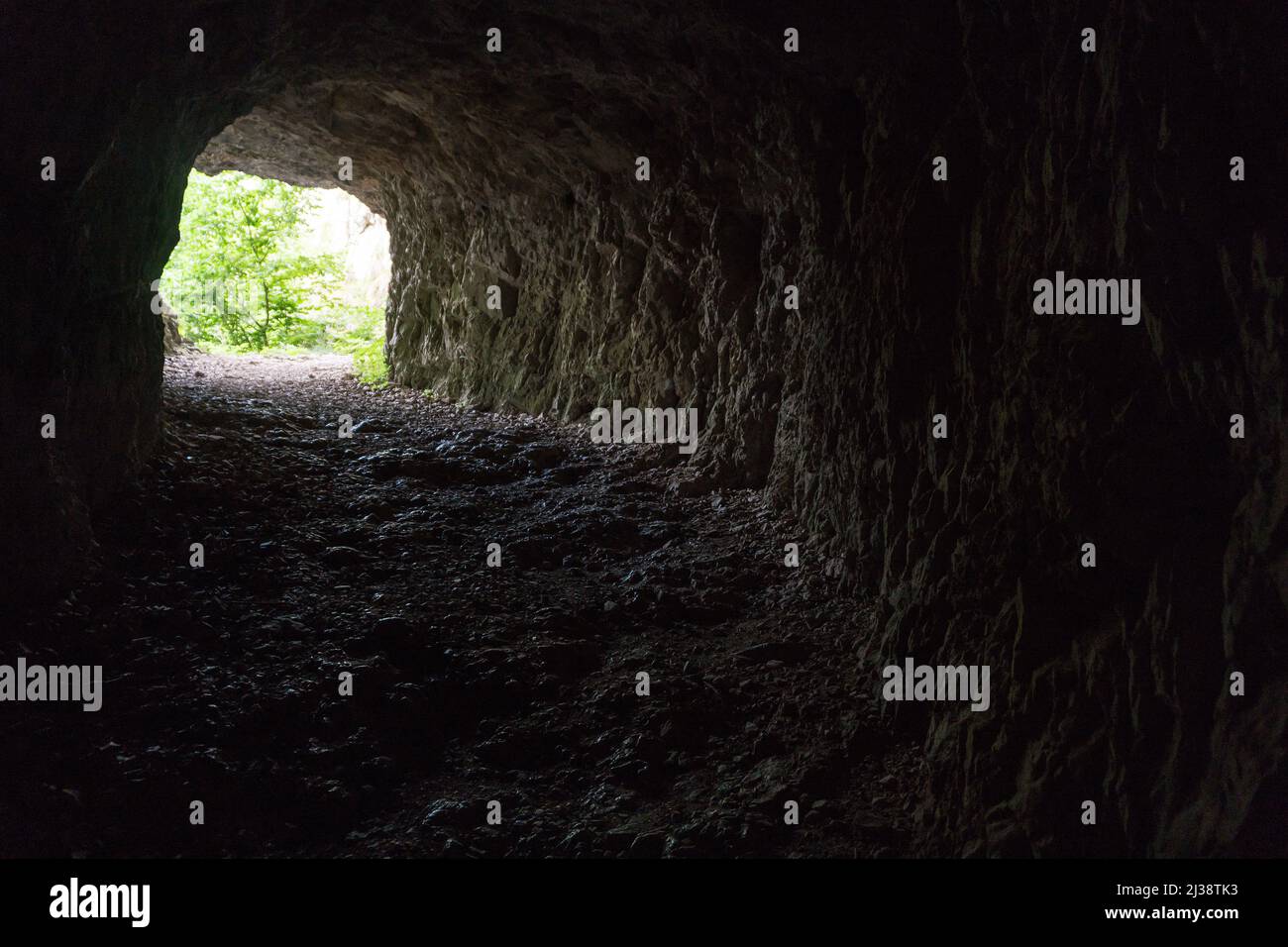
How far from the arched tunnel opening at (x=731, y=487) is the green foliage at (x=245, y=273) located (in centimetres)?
1154

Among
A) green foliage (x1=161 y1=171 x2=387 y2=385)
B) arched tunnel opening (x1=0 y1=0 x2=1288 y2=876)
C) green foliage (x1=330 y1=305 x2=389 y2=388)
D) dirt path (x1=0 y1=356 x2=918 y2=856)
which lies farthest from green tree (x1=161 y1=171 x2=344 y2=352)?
dirt path (x1=0 y1=356 x2=918 y2=856)

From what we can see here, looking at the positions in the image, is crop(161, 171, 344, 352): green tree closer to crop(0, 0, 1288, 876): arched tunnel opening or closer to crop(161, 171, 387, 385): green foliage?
crop(161, 171, 387, 385): green foliage

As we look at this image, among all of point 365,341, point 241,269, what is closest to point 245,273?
point 241,269

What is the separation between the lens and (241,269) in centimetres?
2105

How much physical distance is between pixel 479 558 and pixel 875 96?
172 inches

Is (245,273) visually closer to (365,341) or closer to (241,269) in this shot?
(241,269)

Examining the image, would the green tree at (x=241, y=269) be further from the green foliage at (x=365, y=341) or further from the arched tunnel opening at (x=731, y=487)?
the arched tunnel opening at (x=731, y=487)

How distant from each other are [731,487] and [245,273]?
16.2 m

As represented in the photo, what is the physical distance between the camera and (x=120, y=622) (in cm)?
607

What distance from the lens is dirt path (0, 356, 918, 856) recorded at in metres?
4.79

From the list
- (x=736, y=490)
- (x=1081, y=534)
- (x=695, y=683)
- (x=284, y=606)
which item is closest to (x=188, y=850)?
(x=284, y=606)

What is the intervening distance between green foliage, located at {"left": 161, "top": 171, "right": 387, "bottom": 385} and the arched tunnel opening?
11.5m

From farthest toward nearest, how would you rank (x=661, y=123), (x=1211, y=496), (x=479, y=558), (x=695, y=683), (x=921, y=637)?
(x=661, y=123) < (x=479, y=558) < (x=695, y=683) < (x=921, y=637) < (x=1211, y=496)
